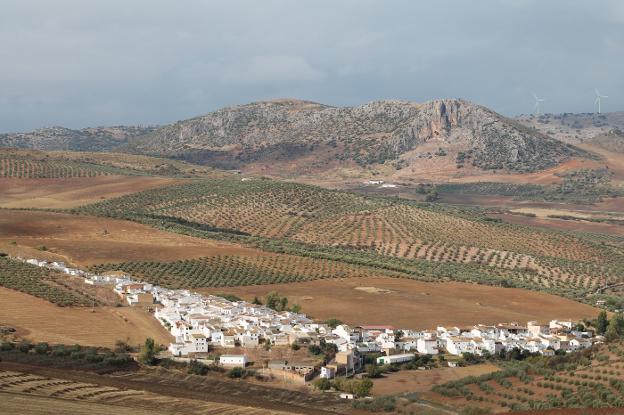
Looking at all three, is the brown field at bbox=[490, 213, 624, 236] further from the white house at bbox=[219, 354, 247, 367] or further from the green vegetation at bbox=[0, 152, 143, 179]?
the white house at bbox=[219, 354, 247, 367]

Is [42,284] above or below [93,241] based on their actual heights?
below

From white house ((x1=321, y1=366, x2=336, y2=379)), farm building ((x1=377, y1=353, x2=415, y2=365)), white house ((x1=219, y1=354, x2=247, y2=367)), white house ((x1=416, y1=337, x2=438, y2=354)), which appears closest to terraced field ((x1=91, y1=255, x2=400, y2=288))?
white house ((x1=416, y1=337, x2=438, y2=354))

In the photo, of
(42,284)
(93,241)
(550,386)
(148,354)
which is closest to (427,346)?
(550,386)

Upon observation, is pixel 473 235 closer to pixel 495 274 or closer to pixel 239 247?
pixel 495 274

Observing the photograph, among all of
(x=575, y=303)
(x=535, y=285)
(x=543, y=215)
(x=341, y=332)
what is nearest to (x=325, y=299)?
(x=341, y=332)

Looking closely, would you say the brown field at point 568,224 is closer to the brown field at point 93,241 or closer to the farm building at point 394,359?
the brown field at point 93,241

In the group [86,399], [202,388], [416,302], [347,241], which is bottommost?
[416,302]

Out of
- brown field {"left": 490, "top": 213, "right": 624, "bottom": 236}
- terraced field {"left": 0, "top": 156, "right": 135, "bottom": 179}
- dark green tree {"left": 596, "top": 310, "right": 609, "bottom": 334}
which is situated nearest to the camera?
dark green tree {"left": 596, "top": 310, "right": 609, "bottom": 334}

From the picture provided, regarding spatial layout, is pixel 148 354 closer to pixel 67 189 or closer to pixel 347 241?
pixel 347 241
